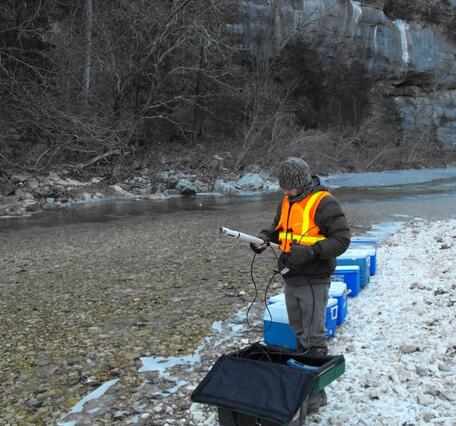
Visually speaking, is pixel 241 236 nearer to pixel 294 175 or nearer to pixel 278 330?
pixel 294 175

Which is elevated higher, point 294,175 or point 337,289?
point 294,175

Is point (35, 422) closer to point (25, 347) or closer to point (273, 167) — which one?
point (25, 347)

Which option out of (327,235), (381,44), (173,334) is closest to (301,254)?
(327,235)

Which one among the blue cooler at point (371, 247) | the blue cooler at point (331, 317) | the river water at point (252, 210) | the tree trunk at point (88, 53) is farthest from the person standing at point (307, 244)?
the tree trunk at point (88, 53)

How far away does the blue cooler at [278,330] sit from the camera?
4801mm

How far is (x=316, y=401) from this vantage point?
3727 mm

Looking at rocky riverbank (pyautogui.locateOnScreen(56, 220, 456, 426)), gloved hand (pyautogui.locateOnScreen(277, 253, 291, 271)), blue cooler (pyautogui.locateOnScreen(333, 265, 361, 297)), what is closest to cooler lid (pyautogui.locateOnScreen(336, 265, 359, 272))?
blue cooler (pyautogui.locateOnScreen(333, 265, 361, 297))

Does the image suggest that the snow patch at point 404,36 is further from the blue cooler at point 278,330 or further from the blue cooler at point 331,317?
the blue cooler at point 278,330

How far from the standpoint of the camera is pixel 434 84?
1907 inches

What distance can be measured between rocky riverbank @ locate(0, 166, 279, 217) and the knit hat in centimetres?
1348

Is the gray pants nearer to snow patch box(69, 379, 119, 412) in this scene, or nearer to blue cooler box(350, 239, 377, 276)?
snow patch box(69, 379, 119, 412)

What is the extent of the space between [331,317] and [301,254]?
4.95ft

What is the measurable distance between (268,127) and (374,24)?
18.6 metres

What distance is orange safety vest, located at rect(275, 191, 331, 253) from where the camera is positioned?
4.04 m
